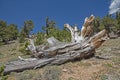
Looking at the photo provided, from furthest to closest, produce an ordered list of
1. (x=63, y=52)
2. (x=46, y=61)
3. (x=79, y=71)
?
(x=63, y=52) → (x=46, y=61) → (x=79, y=71)

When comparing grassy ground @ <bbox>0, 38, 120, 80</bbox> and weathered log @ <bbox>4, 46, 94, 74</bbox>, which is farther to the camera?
weathered log @ <bbox>4, 46, 94, 74</bbox>

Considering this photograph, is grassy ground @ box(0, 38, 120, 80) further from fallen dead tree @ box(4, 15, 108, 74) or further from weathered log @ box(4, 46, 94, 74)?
fallen dead tree @ box(4, 15, 108, 74)

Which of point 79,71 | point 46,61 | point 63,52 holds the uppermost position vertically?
point 63,52

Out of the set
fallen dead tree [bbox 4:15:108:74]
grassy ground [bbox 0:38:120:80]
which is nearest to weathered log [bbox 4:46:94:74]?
fallen dead tree [bbox 4:15:108:74]

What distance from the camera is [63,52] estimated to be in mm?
21312

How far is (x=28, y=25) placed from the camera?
79000 mm

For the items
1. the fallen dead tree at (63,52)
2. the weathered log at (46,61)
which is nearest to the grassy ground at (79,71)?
the weathered log at (46,61)

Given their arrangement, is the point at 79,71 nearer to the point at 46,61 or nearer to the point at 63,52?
the point at 63,52

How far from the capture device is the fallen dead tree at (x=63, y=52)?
2068 cm

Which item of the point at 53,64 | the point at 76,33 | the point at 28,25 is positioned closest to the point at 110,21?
the point at 28,25

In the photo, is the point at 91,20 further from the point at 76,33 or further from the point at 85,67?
the point at 85,67

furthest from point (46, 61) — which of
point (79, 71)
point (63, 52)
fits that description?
point (79, 71)

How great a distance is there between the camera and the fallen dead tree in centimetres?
2068

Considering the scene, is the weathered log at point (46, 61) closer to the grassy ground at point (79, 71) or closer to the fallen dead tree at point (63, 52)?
the fallen dead tree at point (63, 52)
